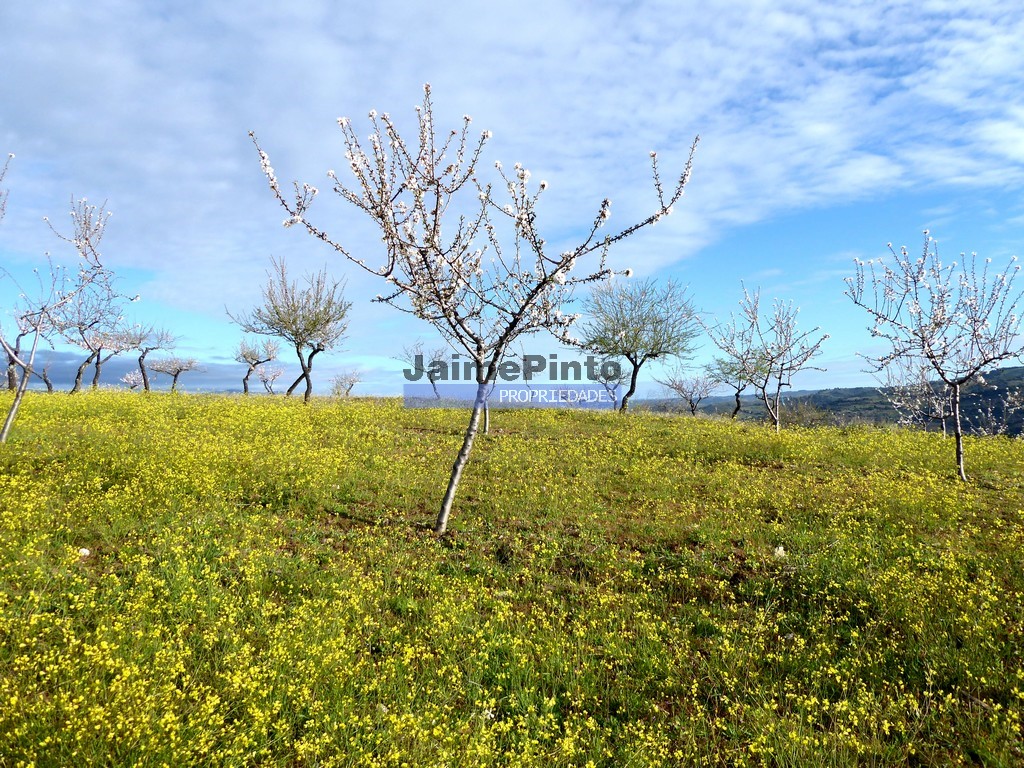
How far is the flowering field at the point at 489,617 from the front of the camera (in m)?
4.44

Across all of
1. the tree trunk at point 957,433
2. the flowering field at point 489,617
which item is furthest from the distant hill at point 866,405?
the flowering field at point 489,617

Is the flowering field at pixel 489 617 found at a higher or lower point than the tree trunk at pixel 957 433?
lower

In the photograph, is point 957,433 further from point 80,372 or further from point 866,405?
point 866,405

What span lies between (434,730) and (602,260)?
856cm

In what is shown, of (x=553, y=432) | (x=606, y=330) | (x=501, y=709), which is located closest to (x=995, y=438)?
(x=553, y=432)

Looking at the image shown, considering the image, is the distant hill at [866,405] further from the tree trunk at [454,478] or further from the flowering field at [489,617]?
the tree trunk at [454,478]

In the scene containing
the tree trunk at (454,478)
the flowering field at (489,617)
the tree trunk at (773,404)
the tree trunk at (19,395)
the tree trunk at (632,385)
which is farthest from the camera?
the tree trunk at (632,385)

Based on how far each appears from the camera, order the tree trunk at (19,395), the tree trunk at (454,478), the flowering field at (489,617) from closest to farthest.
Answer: the flowering field at (489,617) → the tree trunk at (454,478) → the tree trunk at (19,395)

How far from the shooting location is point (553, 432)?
21875 millimetres

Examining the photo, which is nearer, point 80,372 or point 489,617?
point 489,617

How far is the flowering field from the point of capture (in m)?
4.44

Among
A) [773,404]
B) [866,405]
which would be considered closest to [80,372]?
[773,404]

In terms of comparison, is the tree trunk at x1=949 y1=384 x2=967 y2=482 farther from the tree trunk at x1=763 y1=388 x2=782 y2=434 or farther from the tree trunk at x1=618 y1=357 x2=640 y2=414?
the tree trunk at x1=618 y1=357 x2=640 y2=414

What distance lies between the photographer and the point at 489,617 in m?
6.67
